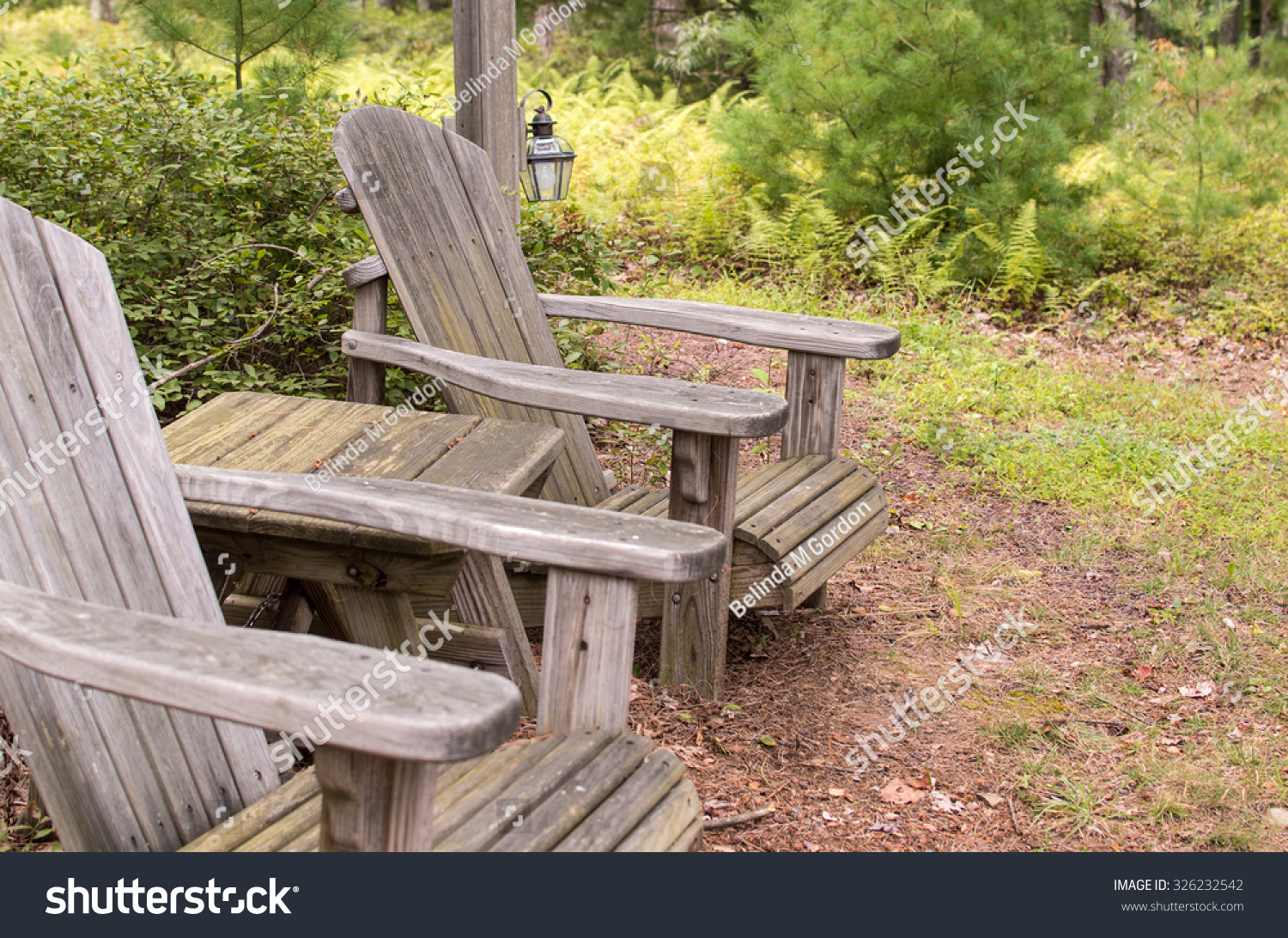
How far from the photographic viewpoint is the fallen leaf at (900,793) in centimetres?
229

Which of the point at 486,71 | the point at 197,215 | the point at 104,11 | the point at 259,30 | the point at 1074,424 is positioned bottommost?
the point at 1074,424

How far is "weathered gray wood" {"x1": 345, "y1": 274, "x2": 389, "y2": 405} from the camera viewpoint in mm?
2699

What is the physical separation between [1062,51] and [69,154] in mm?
5193

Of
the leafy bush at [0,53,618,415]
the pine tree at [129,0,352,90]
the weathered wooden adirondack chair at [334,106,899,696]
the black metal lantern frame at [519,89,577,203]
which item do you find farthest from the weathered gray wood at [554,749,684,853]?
the pine tree at [129,0,352,90]

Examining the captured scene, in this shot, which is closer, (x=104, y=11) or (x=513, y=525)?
(x=513, y=525)

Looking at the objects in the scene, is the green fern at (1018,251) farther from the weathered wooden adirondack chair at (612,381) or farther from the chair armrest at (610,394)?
the chair armrest at (610,394)

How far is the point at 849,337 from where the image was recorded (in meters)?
2.66

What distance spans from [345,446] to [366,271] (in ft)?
1.99

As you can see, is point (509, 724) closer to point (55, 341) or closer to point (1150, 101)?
point (55, 341)

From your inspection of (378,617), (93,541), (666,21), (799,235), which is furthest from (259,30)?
(666,21)

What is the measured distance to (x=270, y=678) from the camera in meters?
1.05

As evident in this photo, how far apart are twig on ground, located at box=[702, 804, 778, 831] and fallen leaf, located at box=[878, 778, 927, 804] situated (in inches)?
10.5

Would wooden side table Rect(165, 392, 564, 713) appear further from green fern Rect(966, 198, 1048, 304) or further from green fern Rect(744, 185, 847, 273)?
green fern Rect(966, 198, 1048, 304)

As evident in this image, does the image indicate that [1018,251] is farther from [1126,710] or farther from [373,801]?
[373,801]
